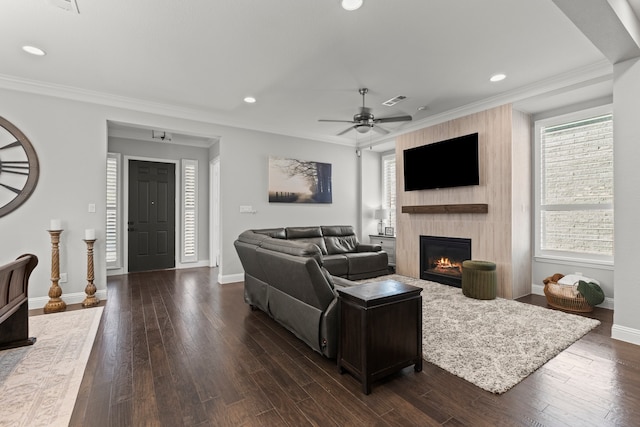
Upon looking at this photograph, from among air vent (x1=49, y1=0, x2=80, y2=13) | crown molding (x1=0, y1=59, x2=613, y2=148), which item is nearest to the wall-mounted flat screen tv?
crown molding (x1=0, y1=59, x2=613, y2=148)

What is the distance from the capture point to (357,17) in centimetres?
254

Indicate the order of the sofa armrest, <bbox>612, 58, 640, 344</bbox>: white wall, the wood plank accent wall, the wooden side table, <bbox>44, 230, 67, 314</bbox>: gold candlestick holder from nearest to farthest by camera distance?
the wooden side table → <bbox>612, 58, 640, 344</bbox>: white wall → <bbox>44, 230, 67, 314</bbox>: gold candlestick holder → the wood plank accent wall → the sofa armrest

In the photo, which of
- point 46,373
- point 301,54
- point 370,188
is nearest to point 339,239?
point 370,188

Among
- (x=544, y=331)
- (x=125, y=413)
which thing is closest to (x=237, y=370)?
(x=125, y=413)

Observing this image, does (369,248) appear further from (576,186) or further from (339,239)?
(576,186)

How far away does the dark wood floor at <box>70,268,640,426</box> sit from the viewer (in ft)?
5.77

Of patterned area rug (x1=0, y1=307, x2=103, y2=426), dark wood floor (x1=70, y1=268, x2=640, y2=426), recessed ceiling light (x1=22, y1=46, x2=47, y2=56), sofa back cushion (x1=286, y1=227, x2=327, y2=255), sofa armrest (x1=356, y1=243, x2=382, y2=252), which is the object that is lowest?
dark wood floor (x1=70, y1=268, x2=640, y2=426)

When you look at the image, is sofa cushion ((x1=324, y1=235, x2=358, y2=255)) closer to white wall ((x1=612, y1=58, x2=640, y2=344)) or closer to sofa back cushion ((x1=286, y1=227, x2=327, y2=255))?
sofa back cushion ((x1=286, y1=227, x2=327, y2=255))

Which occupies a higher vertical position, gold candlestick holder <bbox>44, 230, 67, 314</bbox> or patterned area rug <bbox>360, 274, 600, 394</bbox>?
gold candlestick holder <bbox>44, 230, 67, 314</bbox>

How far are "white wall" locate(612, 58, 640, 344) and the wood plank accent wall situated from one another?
134 centimetres

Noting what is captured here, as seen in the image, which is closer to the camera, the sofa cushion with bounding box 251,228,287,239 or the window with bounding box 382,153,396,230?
the sofa cushion with bounding box 251,228,287,239

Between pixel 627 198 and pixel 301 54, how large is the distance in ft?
11.0

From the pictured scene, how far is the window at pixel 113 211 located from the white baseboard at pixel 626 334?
7.36 meters

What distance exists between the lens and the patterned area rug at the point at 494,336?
226 centimetres
